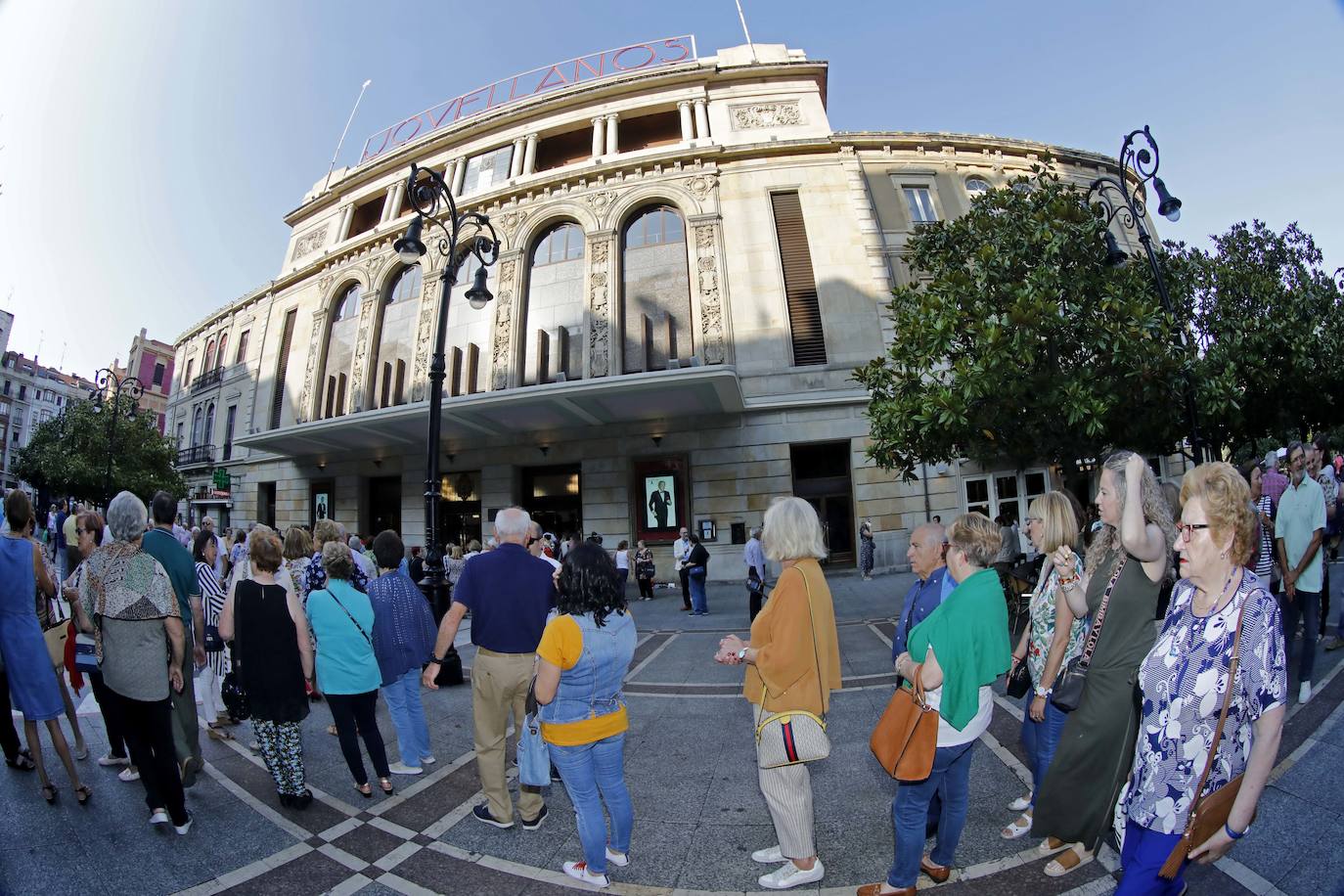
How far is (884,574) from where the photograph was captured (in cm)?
1556

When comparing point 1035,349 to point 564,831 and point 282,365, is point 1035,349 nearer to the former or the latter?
point 564,831

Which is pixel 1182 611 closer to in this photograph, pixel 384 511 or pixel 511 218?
pixel 511 218

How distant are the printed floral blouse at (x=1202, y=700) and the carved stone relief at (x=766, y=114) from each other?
21304mm

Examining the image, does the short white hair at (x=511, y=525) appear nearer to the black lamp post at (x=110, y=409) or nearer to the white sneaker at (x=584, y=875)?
the white sneaker at (x=584, y=875)

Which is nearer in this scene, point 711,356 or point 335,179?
point 711,356

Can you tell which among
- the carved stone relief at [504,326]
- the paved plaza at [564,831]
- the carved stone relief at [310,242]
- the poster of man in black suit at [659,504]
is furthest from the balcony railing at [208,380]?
the paved plaza at [564,831]

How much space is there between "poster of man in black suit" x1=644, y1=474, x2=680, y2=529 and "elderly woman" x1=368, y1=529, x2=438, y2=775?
41.2 ft

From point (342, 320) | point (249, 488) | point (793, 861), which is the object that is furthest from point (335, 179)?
point (793, 861)

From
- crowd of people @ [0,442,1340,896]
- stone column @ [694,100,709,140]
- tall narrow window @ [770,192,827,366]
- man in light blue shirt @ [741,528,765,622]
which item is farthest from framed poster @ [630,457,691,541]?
crowd of people @ [0,442,1340,896]

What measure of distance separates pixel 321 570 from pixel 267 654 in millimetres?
1198

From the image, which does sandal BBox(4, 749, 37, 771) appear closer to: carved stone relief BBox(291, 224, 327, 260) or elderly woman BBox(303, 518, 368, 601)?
elderly woman BBox(303, 518, 368, 601)

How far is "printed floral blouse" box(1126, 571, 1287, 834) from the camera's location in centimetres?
186

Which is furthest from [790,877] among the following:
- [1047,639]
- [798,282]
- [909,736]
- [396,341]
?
[396,341]

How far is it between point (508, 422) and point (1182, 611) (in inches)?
654
